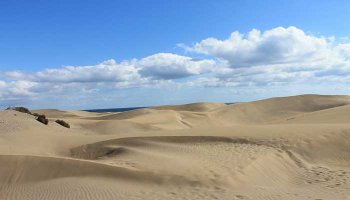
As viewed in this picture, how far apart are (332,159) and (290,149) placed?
1454 mm

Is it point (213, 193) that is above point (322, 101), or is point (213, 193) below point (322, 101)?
below

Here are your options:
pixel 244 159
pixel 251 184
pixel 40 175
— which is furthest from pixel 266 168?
pixel 40 175

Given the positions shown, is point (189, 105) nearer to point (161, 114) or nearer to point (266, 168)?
point (161, 114)

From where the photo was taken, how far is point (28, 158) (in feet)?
45.4

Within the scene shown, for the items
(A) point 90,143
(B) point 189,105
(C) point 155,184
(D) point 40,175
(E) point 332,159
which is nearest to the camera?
(C) point 155,184

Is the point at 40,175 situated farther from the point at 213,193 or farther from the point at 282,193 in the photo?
the point at 282,193

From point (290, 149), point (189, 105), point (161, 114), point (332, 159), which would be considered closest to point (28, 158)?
point (290, 149)

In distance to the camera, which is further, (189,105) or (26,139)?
(189,105)

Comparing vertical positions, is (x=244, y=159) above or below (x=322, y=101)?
below

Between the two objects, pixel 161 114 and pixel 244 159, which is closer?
pixel 244 159

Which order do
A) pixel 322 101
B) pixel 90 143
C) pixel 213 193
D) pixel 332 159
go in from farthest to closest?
pixel 322 101 < pixel 90 143 < pixel 332 159 < pixel 213 193

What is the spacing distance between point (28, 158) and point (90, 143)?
629 centimetres

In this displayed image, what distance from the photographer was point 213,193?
10766 mm

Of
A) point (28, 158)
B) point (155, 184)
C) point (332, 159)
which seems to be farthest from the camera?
point (332, 159)
